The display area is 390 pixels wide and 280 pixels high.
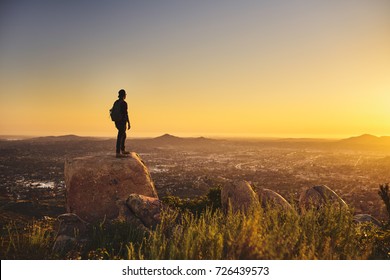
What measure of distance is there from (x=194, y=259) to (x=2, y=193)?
3989 cm

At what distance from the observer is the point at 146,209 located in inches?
371

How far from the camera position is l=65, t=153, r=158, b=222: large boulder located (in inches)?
461

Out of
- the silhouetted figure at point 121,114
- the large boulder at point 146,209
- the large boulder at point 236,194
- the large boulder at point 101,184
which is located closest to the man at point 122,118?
the silhouetted figure at point 121,114

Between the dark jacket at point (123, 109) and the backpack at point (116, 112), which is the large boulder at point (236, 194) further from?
the backpack at point (116, 112)

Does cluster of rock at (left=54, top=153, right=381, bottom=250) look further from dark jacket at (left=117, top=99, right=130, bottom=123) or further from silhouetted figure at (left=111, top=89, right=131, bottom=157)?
dark jacket at (left=117, top=99, right=130, bottom=123)

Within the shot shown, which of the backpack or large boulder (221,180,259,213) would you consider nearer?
the backpack

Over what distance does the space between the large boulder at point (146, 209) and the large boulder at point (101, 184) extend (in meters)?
2.10

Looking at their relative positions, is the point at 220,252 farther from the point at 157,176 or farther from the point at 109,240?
the point at 157,176

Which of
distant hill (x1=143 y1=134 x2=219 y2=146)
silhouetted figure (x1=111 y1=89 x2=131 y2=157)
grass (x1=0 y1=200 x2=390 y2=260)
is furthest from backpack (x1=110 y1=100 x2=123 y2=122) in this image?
Answer: distant hill (x1=143 y1=134 x2=219 y2=146)

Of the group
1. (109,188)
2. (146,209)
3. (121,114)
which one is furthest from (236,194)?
(121,114)

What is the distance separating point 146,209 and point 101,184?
3546mm

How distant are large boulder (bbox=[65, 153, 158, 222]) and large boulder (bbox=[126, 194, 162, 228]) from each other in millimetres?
2104

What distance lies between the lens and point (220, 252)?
4914mm

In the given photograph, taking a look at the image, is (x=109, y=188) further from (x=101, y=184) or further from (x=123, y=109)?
(x=123, y=109)
